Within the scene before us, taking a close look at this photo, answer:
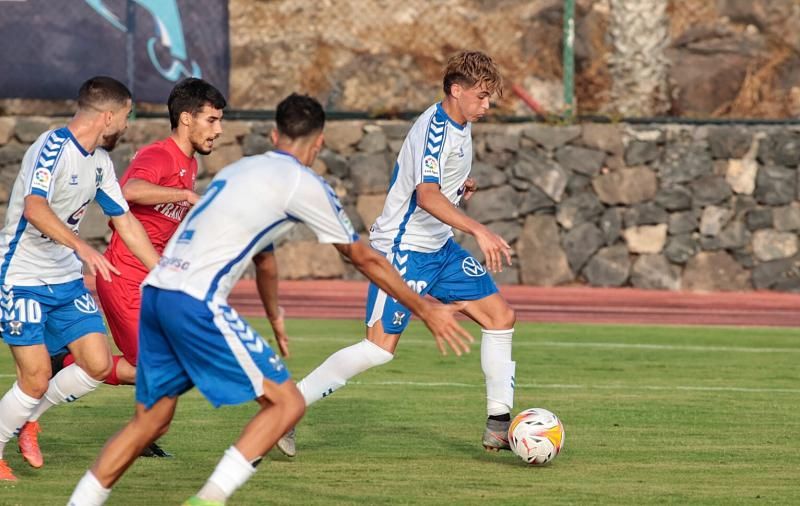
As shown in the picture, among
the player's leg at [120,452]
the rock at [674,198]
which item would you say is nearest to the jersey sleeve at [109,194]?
the player's leg at [120,452]

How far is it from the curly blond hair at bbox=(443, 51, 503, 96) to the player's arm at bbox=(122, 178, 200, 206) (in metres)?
1.59

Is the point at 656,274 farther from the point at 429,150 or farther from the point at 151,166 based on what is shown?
the point at 151,166

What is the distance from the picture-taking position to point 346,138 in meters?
19.0

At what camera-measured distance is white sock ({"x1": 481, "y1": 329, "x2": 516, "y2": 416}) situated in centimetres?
819

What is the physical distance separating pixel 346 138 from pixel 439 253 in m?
10.7

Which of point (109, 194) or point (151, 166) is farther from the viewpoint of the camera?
point (151, 166)

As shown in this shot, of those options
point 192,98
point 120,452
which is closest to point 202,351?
point 120,452

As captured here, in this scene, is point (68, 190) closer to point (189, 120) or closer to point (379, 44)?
point (189, 120)

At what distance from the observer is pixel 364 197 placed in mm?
18969

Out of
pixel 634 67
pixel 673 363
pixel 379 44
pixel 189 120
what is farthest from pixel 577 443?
pixel 379 44

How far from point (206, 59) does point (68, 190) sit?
11437 millimetres

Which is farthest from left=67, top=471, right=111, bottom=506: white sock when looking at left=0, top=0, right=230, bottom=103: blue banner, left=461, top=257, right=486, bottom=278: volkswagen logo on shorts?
left=0, top=0, right=230, bottom=103: blue banner

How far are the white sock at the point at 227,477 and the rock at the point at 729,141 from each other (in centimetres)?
1396

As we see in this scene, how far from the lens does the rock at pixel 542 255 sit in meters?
18.7
